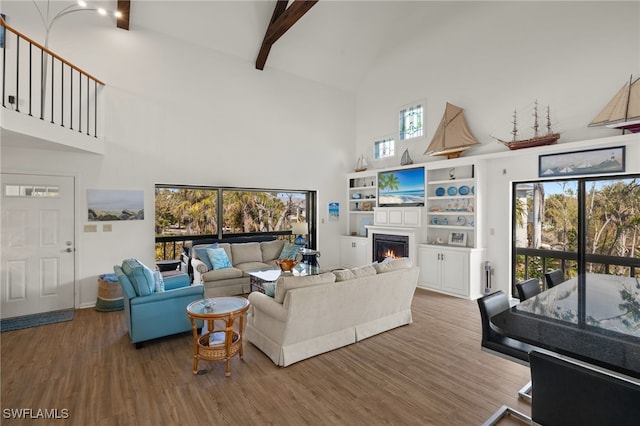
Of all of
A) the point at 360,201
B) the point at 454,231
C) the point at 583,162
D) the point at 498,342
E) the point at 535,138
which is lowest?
the point at 498,342

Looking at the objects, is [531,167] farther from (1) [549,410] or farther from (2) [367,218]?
(1) [549,410]

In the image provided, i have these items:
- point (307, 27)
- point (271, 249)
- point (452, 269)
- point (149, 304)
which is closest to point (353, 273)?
point (149, 304)

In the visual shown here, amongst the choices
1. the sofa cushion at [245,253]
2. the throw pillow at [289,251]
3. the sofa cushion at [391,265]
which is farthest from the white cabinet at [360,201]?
the sofa cushion at [391,265]

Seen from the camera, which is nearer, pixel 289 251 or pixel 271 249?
pixel 289 251

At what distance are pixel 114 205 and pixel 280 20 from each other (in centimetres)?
450

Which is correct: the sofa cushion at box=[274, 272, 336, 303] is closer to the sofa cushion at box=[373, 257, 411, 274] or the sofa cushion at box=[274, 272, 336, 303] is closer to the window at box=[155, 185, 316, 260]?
the sofa cushion at box=[373, 257, 411, 274]

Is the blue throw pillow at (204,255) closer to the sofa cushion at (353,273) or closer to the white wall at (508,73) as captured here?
the sofa cushion at (353,273)

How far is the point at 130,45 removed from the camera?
218 inches

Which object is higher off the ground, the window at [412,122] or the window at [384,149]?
the window at [412,122]

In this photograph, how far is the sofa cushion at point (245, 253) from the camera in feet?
20.9

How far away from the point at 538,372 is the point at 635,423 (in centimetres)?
29

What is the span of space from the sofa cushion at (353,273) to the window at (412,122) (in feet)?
14.1

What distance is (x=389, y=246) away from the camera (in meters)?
6.96

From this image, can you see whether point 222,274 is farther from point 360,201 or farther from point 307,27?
point 307,27
